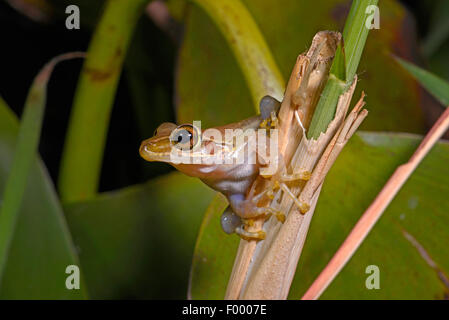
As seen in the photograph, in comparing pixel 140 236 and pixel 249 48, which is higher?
pixel 249 48

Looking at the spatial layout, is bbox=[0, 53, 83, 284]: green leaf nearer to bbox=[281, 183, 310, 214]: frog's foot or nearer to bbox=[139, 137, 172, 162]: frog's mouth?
bbox=[139, 137, 172, 162]: frog's mouth

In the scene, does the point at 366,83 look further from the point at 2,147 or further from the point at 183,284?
the point at 2,147

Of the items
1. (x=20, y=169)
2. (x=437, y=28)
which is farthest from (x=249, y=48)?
(x=437, y=28)

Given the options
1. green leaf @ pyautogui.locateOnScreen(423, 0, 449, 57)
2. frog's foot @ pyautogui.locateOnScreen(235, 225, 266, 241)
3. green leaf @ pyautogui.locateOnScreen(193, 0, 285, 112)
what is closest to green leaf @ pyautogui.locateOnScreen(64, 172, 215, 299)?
green leaf @ pyautogui.locateOnScreen(193, 0, 285, 112)

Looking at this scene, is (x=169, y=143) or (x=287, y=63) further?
(x=287, y=63)

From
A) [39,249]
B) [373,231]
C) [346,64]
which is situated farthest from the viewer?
[39,249]

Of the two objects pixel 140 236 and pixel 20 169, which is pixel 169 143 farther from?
pixel 140 236

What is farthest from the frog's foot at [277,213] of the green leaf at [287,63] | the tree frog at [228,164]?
the green leaf at [287,63]

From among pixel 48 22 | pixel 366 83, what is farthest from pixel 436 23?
pixel 48 22

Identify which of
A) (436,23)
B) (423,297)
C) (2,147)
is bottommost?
(423,297)
